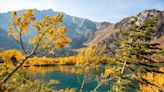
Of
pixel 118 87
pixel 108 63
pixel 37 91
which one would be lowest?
pixel 37 91

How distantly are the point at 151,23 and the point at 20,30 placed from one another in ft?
61.5

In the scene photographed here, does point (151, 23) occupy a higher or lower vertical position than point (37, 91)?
higher

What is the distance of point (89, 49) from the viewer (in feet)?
142

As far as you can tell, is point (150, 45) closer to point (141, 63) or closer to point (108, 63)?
point (141, 63)

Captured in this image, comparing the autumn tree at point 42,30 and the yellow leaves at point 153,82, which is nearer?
the autumn tree at point 42,30

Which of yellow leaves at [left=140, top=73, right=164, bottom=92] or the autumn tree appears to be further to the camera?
yellow leaves at [left=140, top=73, right=164, bottom=92]

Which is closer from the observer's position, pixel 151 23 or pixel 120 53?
pixel 151 23

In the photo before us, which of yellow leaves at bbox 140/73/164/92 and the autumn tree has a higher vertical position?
the autumn tree

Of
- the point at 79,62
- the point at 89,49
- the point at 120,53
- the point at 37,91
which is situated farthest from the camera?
the point at 37,91

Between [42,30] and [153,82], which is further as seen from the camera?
[153,82]

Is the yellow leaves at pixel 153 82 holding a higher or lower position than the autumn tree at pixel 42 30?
lower

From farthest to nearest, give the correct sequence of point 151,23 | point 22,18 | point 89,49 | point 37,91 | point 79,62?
point 37,91
point 79,62
point 89,49
point 151,23
point 22,18

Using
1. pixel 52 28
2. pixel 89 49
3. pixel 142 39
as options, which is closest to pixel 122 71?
pixel 142 39

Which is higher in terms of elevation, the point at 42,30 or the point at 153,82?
the point at 42,30
